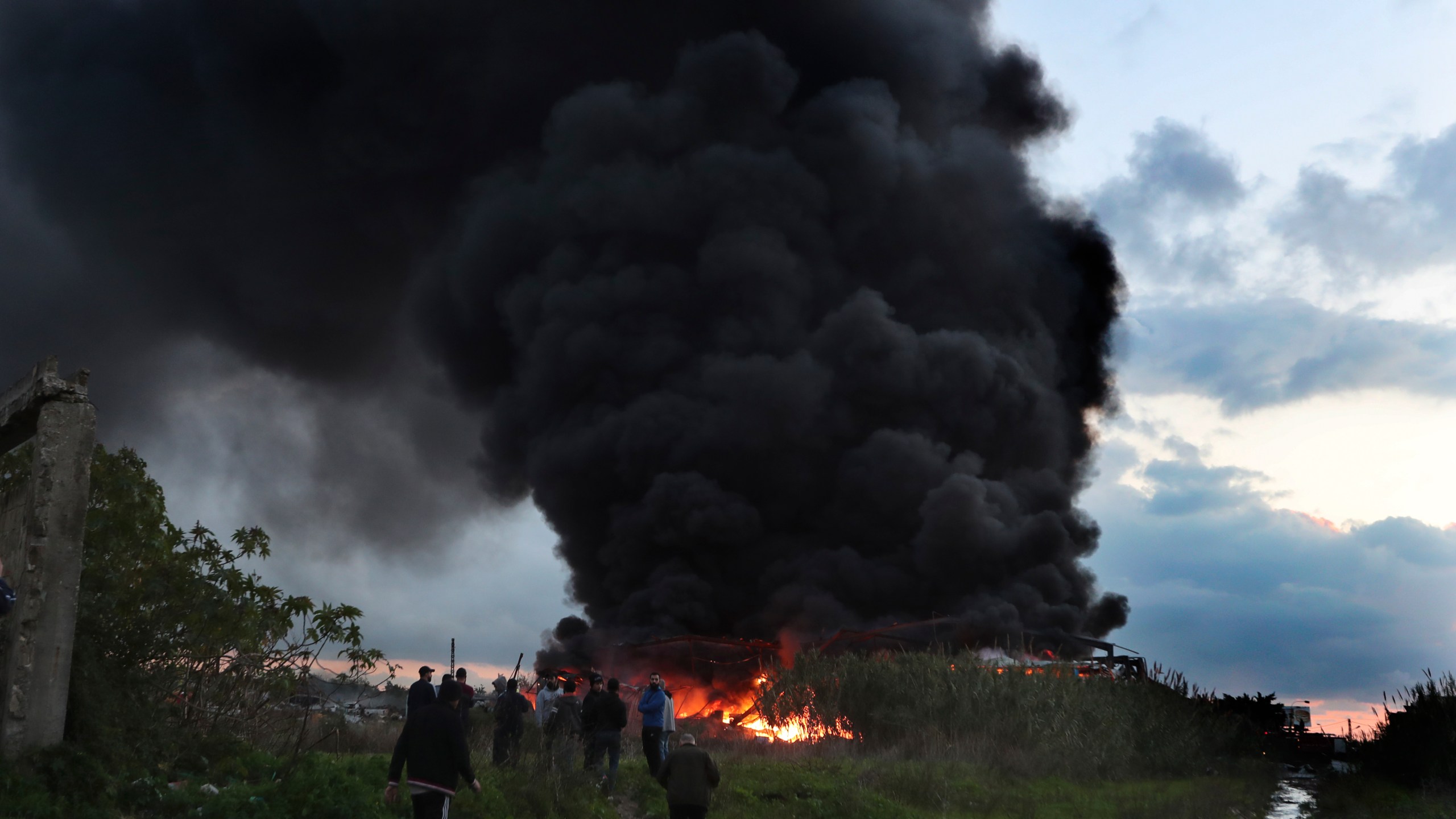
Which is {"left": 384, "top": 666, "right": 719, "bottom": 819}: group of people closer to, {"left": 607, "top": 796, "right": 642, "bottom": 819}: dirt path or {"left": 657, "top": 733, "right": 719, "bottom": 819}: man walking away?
{"left": 657, "top": 733, "right": 719, "bottom": 819}: man walking away

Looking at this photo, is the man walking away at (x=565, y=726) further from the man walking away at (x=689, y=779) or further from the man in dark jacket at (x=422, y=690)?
the man walking away at (x=689, y=779)

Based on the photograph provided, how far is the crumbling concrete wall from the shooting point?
1125cm

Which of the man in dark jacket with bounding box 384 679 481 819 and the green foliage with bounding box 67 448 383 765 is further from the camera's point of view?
the green foliage with bounding box 67 448 383 765

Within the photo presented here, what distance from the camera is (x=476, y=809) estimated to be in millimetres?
12797

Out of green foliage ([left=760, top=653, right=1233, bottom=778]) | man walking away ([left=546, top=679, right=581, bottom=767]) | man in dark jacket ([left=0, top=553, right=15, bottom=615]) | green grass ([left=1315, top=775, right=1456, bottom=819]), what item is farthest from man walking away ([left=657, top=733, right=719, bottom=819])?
green grass ([left=1315, top=775, right=1456, bottom=819])

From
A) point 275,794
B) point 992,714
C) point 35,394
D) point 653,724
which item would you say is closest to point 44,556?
point 35,394

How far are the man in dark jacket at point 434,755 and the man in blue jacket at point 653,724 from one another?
6.60m

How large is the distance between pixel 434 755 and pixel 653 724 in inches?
272

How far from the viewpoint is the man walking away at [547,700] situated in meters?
18.0

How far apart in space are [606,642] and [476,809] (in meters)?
32.4

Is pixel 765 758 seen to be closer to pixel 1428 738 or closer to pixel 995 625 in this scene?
pixel 1428 738

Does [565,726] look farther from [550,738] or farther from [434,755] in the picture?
[434,755]

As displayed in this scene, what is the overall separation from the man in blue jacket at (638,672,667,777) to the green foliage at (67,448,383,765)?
4033 millimetres

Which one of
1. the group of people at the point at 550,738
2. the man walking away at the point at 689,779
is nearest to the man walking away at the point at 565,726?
the group of people at the point at 550,738
